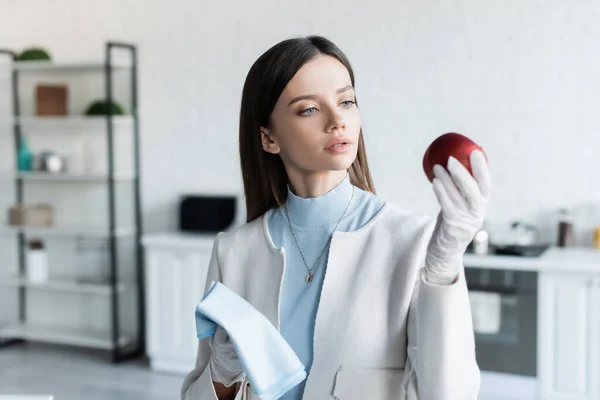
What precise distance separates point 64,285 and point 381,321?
3.94 meters

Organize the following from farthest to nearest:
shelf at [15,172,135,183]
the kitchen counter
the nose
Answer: shelf at [15,172,135,183] < the kitchen counter < the nose

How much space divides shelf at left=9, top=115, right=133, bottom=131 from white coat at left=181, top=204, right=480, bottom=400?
11.9 feet

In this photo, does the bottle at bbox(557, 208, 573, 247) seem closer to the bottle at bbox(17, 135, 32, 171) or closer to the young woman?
the young woman

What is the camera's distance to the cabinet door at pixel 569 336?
3.52 meters

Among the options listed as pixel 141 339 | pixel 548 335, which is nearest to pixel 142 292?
pixel 141 339

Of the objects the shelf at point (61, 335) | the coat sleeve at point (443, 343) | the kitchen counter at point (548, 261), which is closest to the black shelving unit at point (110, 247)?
the shelf at point (61, 335)

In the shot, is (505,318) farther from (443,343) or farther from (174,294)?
(443,343)

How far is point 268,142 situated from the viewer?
4.59 ft

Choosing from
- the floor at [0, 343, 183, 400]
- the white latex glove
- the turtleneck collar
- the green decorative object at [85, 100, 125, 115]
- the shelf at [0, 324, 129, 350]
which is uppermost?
the green decorative object at [85, 100, 125, 115]

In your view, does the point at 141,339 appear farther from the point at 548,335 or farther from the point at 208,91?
the point at 548,335

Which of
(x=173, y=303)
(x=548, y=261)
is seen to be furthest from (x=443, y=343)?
(x=173, y=303)

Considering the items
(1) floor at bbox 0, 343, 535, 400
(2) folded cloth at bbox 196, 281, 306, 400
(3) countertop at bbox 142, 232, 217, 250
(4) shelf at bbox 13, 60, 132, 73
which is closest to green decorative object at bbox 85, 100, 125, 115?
(4) shelf at bbox 13, 60, 132, 73

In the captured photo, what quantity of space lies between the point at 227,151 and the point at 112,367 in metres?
1.47

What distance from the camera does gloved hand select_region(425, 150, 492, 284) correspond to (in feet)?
3.56
